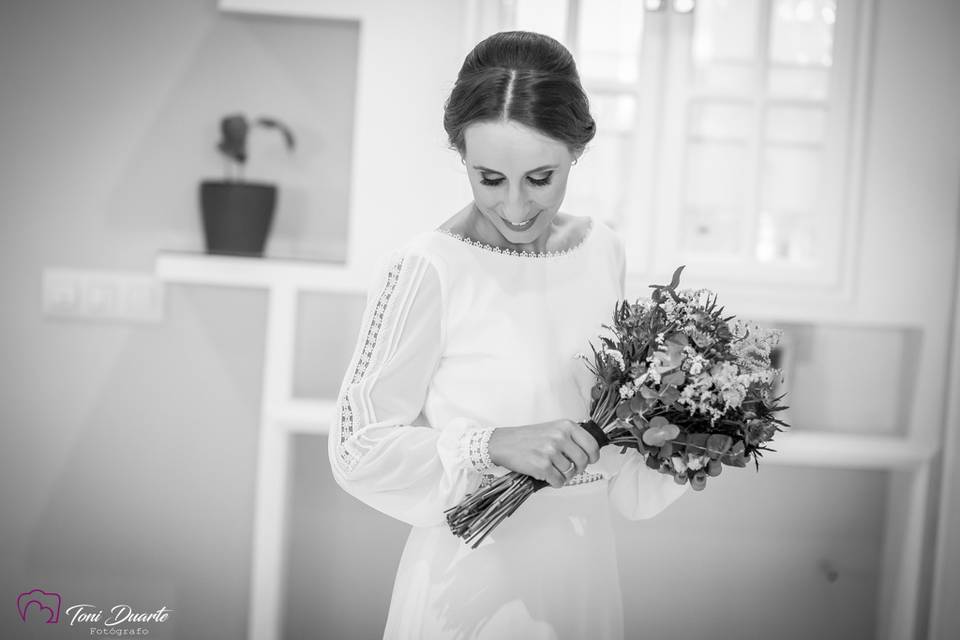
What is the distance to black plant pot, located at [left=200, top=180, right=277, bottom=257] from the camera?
2.26 metres

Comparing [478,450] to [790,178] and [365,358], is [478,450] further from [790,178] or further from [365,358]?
[790,178]

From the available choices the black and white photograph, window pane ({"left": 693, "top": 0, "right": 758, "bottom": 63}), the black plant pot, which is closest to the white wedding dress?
the black and white photograph

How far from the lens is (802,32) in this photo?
2.39m

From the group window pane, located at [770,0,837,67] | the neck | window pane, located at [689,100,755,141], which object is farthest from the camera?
window pane, located at [689,100,755,141]

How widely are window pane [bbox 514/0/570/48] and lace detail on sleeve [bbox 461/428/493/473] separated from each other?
1466 mm

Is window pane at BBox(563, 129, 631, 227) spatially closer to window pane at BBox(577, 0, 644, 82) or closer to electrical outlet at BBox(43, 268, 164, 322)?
window pane at BBox(577, 0, 644, 82)

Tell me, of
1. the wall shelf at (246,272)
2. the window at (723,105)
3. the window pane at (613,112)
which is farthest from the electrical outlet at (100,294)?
the window pane at (613,112)

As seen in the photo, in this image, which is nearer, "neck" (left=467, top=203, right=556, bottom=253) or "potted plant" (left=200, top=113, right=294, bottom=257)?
"neck" (left=467, top=203, right=556, bottom=253)

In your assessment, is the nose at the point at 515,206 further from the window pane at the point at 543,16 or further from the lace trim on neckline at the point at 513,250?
the window pane at the point at 543,16

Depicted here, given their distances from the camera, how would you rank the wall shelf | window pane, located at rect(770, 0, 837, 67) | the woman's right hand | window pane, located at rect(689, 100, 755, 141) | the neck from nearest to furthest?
1. the woman's right hand
2. the neck
3. the wall shelf
4. window pane, located at rect(770, 0, 837, 67)
5. window pane, located at rect(689, 100, 755, 141)

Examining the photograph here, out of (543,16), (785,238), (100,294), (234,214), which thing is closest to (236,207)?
(234,214)

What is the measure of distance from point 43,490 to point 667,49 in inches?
87.4

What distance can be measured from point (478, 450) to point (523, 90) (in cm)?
51

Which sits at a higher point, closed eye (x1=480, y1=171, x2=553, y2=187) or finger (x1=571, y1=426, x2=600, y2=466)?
closed eye (x1=480, y1=171, x2=553, y2=187)
